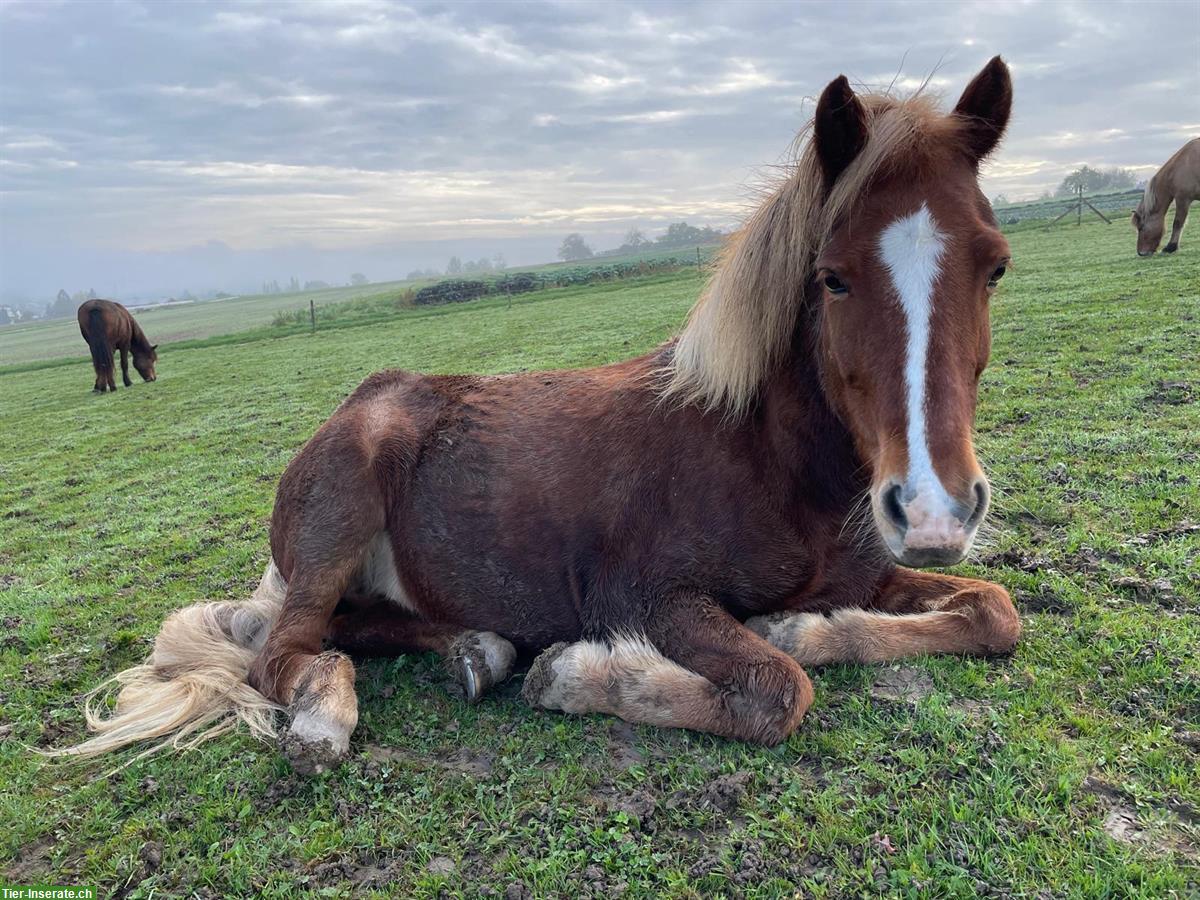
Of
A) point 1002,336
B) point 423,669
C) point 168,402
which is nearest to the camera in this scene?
point 423,669

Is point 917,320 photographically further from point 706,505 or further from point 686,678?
point 686,678

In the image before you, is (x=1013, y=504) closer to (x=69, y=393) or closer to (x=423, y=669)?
(x=423, y=669)

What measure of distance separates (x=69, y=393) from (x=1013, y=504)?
25.6m

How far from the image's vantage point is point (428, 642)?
3.90m

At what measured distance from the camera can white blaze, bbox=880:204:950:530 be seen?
2223 millimetres

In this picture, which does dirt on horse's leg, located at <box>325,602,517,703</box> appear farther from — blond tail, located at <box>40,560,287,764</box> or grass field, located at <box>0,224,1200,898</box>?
blond tail, located at <box>40,560,287,764</box>

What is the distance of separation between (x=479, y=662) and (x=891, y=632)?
1.93 m

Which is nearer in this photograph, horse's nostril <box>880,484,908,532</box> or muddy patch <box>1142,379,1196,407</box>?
horse's nostril <box>880,484,908,532</box>

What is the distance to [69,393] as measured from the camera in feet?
71.1

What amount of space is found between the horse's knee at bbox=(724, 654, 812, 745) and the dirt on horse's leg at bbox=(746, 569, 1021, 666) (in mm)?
297

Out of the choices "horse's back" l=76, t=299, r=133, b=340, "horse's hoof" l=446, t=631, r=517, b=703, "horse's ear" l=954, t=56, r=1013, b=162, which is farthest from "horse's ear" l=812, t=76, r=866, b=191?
"horse's back" l=76, t=299, r=133, b=340

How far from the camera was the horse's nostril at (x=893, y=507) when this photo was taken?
2283 mm

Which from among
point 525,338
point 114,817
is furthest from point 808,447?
point 525,338

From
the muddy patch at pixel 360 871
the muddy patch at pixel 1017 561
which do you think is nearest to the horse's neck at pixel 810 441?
the muddy patch at pixel 1017 561
